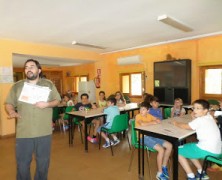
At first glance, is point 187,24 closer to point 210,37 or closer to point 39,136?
point 210,37

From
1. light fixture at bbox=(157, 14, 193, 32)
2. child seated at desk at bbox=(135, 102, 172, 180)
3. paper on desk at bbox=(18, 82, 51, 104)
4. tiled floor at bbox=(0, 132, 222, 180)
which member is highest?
light fixture at bbox=(157, 14, 193, 32)

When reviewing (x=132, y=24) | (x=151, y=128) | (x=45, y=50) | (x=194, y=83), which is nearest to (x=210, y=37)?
(x=194, y=83)

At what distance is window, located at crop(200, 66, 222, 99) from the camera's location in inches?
197

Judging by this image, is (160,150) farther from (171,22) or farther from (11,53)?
(11,53)

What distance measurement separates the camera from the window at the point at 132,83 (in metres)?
6.84

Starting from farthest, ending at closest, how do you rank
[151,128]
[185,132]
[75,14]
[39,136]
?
[75,14] → [151,128] → [185,132] → [39,136]

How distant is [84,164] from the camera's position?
3.05 meters

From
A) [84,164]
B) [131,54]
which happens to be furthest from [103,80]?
[84,164]

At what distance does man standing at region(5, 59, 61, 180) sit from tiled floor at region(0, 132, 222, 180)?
817 millimetres

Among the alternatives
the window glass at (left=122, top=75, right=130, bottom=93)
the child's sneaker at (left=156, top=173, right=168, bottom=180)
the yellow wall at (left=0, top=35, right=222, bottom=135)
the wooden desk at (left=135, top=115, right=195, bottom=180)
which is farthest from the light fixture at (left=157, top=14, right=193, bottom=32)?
the window glass at (left=122, top=75, right=130, bottom=93)

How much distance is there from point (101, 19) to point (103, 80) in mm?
4279

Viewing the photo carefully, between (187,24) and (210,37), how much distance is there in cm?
143

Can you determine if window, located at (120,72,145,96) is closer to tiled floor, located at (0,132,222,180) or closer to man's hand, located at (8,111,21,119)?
tiled floor, located at (0,132,222,180)

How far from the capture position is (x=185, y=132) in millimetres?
2264
